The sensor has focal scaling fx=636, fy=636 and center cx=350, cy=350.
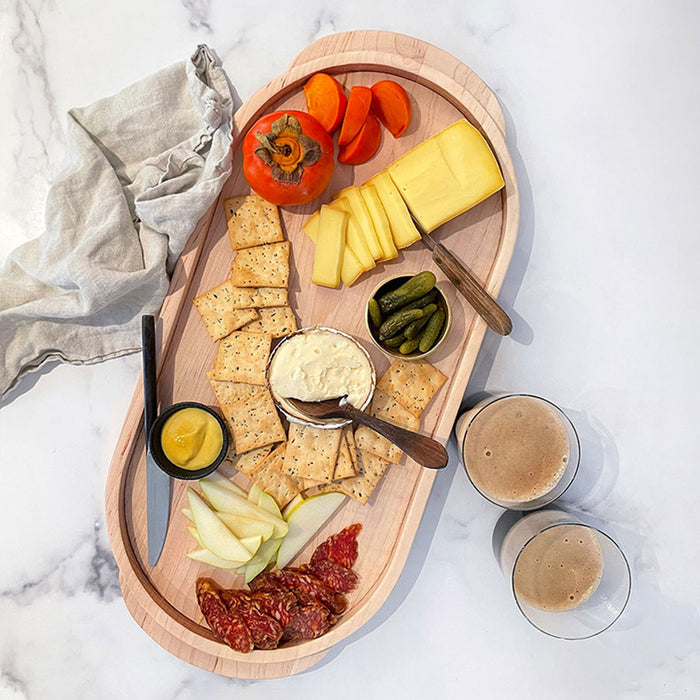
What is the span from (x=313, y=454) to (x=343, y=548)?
0.89ft

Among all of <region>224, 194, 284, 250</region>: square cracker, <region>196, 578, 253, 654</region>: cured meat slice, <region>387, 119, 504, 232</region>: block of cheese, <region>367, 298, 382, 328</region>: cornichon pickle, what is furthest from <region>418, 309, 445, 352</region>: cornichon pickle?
<region>196, 578, 253, 654</region>: cured meat slice

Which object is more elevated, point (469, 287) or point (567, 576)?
point (469, 287)

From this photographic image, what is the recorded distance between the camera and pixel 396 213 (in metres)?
1.57

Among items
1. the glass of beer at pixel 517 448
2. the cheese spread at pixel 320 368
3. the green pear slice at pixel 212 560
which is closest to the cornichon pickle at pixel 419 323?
the cheese spread at pixel 320 368

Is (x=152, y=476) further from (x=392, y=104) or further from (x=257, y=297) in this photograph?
(x=392, y=104)

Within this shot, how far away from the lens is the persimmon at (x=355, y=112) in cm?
155

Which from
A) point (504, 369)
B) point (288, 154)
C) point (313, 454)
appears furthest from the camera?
point (504, 369)

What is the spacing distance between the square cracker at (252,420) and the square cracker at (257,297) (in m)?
0.22

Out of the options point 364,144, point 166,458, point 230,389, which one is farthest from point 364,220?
point 166,458

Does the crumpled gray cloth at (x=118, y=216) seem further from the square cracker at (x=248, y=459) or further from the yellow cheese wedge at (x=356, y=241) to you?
the square cracker at (x=248, y=459)

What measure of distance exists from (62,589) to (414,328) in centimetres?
123

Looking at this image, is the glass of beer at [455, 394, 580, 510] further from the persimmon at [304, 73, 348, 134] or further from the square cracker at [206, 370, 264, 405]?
the persimmon at [304, 73, 348, 134]

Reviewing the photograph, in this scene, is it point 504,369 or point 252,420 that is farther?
point 504,369

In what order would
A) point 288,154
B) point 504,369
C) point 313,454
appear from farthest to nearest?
point 504,369
point 313,454
point 288,154
